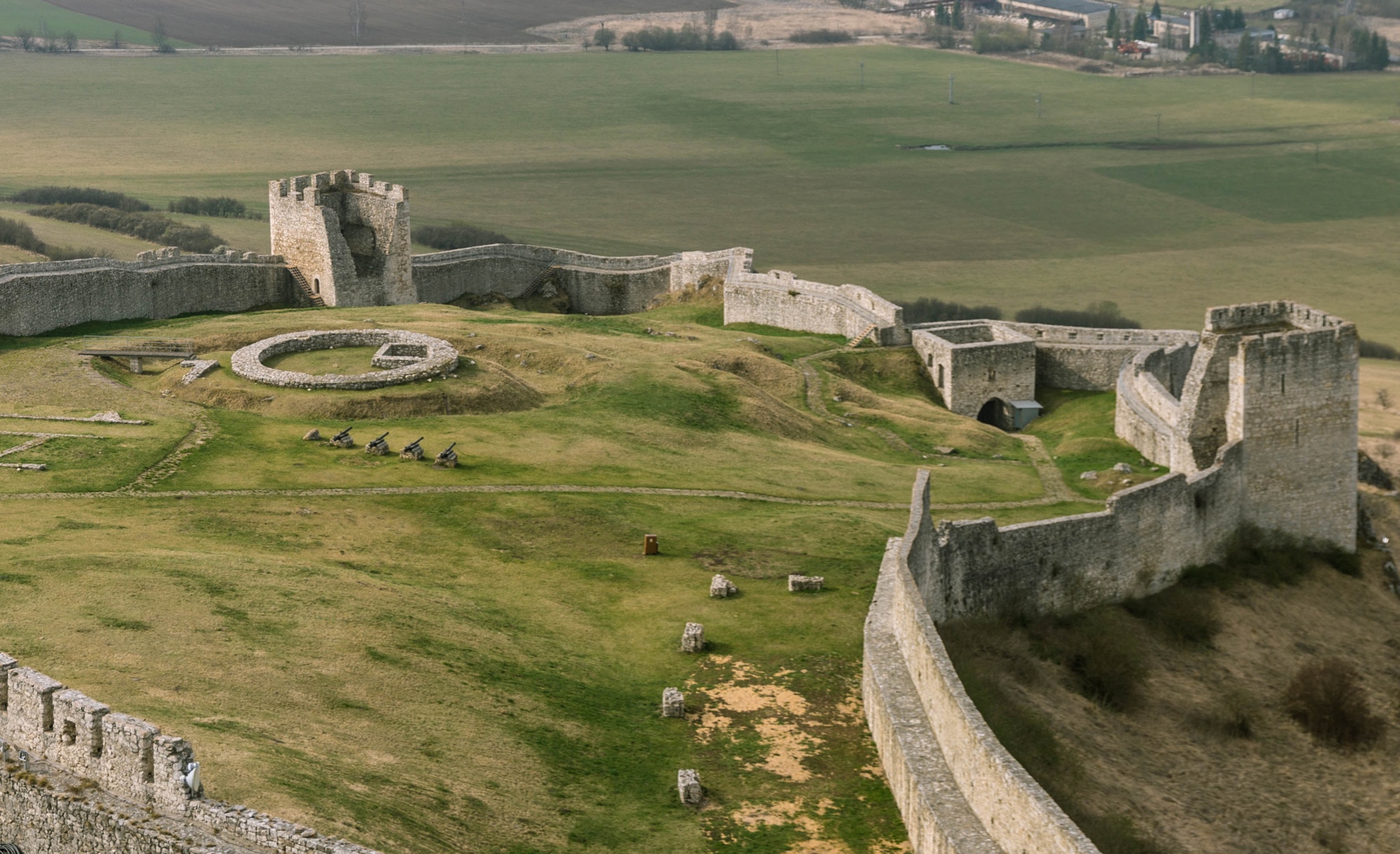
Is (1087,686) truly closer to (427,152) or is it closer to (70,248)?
(70,248)

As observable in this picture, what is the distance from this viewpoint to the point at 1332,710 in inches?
1773

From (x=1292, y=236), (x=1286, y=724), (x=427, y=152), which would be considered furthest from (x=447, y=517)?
(x=427, y=152)

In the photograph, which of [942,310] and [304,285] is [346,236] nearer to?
[304,285]

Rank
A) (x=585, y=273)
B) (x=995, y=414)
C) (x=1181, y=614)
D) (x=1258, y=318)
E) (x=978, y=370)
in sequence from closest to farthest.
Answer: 1. (x=1181, y=614)
2. (x=1258, y=318)
3. (x=978, y=370)
4. (x=995, y=414)
5. (x=585, y=273)

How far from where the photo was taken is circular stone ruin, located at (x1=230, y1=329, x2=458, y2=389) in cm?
5988

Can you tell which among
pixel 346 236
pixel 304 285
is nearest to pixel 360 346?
pixel 304 285

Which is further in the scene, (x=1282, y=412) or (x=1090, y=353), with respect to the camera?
(x=1090, y=353)

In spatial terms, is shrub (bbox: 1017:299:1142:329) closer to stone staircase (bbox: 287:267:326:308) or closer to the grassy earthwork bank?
stone staircase (bbox: 287:267:326:308)

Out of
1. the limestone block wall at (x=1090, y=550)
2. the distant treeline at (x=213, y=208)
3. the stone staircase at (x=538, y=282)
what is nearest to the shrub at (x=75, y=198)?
the distant treeline at (x=213, y=208)

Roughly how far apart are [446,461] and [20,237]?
70117mm

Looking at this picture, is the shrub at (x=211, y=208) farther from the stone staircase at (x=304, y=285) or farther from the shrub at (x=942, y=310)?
the stone staircase at (x=304, y=285)

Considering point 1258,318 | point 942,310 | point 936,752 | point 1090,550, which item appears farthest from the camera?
point 942,310

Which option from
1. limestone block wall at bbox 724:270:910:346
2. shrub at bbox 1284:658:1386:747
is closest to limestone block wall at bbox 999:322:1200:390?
limestone block wall at bbox 724:270:910:346

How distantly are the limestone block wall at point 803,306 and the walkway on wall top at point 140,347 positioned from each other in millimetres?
28559
